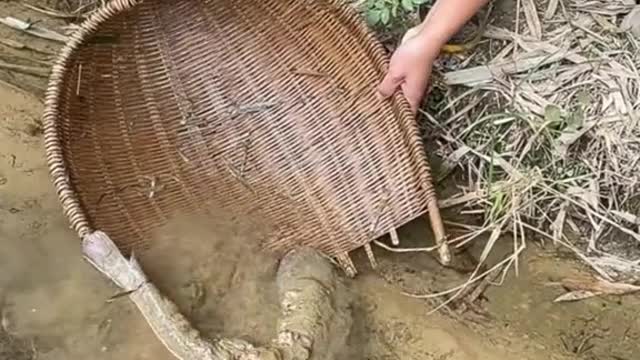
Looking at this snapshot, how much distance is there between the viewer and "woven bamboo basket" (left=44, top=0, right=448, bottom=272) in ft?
6.47

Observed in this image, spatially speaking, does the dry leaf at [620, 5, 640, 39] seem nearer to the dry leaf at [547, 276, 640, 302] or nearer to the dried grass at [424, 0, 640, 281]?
the dried grass at [424, 0, 640, 281]

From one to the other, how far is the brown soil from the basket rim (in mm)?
86

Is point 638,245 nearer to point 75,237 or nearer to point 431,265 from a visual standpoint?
point 431,265

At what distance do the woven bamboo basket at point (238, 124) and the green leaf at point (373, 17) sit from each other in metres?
0.09

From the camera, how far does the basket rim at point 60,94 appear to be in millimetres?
1857

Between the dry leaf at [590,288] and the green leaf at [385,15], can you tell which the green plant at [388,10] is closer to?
the green leaf at [385,15]

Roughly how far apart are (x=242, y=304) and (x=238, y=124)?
0.39 meters

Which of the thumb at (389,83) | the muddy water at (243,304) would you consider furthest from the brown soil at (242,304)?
the thumb at (389,83)

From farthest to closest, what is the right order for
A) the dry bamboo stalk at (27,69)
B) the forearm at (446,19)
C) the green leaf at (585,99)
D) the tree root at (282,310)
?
1. the dry bamboo stalk at (27,69)
2. the green leaf at (585,99)
3. the forearm at (446,19)
4. the tree root at (282,310)

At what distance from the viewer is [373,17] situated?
2121 mm

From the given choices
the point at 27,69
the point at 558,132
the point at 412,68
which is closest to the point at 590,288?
the point at 558,132

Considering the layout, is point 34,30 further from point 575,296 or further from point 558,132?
point 575,296

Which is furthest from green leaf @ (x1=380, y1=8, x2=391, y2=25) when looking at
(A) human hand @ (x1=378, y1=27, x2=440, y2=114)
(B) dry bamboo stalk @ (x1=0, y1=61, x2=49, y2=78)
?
(B) dry bamboo stalk @ (x1=0, y1=61, x2=49, y2=78)

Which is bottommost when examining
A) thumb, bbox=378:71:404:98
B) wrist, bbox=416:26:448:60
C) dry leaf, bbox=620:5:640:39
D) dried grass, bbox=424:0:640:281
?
dried grass, bbox=424:0:640:281
